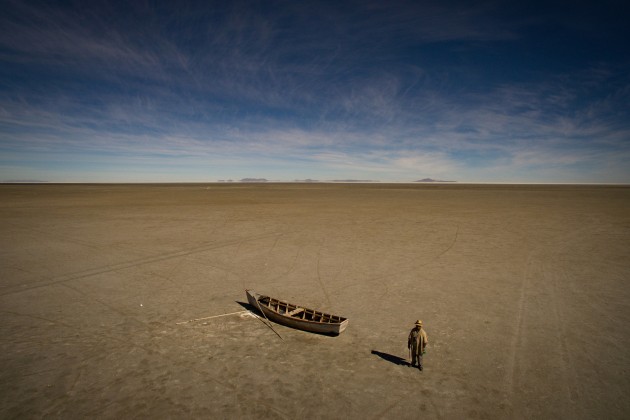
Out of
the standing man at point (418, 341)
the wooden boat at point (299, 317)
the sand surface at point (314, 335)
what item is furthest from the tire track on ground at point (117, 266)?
the standing man at point (418, 341)

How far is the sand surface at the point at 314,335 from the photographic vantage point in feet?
21.0

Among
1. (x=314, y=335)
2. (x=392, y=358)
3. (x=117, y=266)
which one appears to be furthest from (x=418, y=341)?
(x=117, y=266)

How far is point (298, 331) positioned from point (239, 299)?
3316 millimetres

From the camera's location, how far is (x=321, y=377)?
23.3 ft

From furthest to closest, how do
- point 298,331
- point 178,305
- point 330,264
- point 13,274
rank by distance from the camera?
point 330,264, point 13,274, point 178,305, point 298,331

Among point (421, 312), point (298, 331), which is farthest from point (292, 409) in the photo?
point (421, 312)

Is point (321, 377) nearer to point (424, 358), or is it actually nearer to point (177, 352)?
point (424, 358)

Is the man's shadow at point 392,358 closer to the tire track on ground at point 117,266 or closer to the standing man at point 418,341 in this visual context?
the standing man at point 418,341

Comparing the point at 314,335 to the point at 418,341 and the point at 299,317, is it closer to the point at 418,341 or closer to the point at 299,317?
the point at 299,317

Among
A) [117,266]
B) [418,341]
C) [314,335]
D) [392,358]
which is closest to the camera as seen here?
[418,341]

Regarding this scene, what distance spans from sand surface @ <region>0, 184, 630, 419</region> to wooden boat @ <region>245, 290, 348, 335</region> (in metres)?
0.28

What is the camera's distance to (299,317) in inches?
384

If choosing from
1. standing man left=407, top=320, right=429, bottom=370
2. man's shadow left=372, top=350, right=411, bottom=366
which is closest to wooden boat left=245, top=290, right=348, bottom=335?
man's shadow left=372, top=350, right=411, bottom=366

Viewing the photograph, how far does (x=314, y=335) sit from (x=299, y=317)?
0.95 meters
